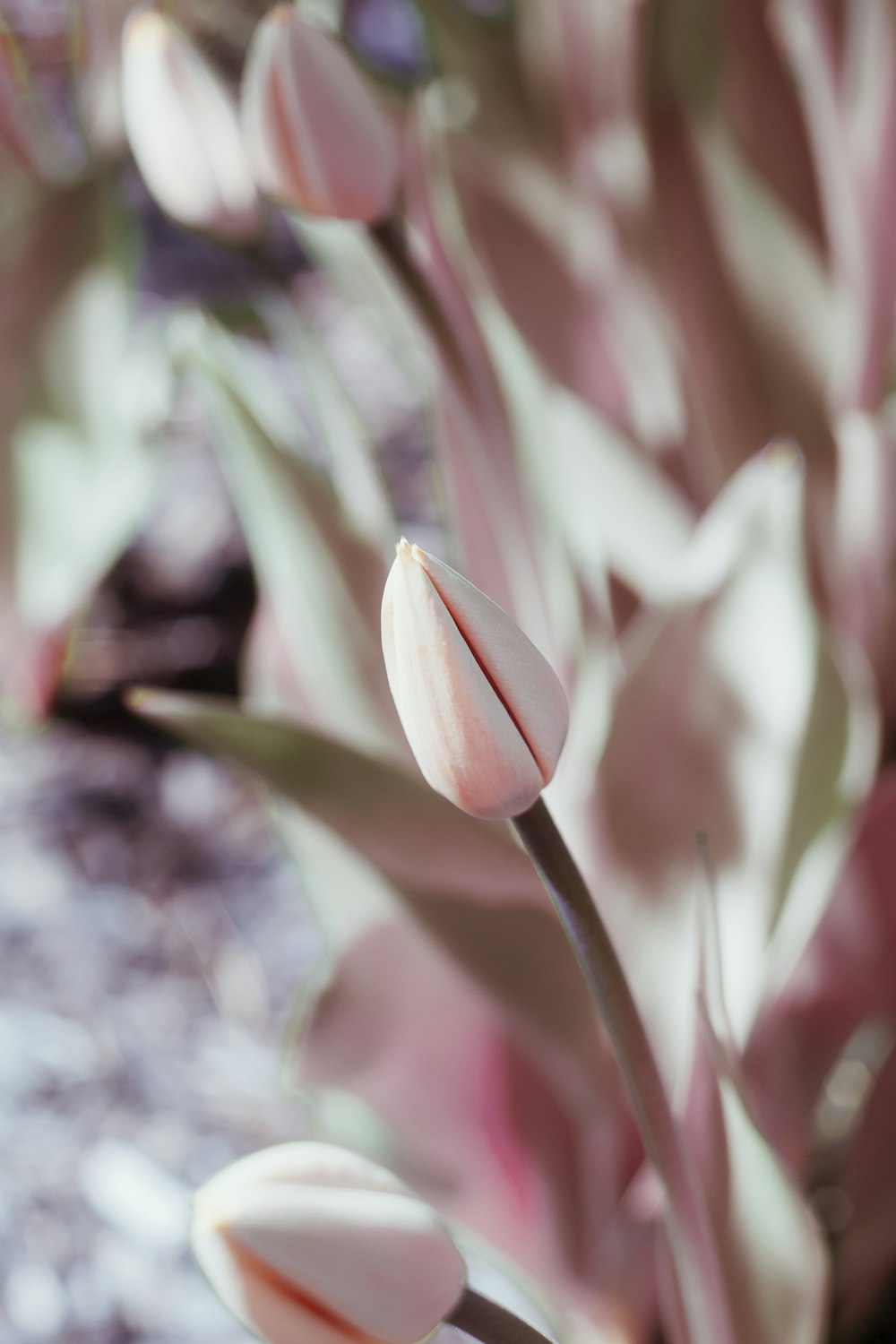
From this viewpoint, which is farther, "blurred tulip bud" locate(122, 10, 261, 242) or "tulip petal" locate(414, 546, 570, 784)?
"blurred tulip bud" locate(122, 10, 261, 242)

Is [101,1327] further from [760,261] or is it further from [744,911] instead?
[760,261]

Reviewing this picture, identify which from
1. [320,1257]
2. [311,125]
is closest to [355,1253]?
[320,1257]

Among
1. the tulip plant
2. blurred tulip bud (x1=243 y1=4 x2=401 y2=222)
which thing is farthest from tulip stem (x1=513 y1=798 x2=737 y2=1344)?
blurred tulip bud (x1=243 y1=4 x2=401 y2=222)

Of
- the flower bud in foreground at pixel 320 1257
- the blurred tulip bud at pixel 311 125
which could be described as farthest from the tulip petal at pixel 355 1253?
the blurred tulip bud at pixel 311 125

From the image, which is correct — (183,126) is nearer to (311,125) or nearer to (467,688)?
(311,125)

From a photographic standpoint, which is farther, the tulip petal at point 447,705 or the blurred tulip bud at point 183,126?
the blurred tulip bud at point 183,126

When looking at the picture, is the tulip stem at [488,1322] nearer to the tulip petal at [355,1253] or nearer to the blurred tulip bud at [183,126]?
the tulip petal at [355,1253]

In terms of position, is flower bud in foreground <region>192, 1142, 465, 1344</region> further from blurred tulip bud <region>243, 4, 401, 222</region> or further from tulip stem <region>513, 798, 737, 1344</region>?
blurred tulip bud <region>243, 4, 401, 222</region>
